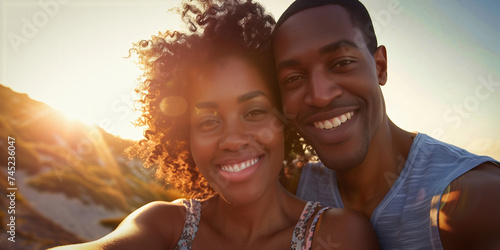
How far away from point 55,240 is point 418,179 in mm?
4297

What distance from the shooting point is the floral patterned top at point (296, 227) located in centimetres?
223

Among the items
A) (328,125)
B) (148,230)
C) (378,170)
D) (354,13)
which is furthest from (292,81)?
(148,230)

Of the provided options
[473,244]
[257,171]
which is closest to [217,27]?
[257,171]

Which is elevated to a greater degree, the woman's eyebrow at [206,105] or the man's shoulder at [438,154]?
the woman's eyebrow at [206,105]

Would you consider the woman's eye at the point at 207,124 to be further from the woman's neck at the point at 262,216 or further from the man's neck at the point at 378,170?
the man's neck at the point at 378,170

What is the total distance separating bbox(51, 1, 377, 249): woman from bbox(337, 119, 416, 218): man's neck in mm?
484

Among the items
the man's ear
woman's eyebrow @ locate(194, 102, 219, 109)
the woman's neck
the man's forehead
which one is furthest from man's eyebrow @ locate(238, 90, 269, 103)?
the man's ear

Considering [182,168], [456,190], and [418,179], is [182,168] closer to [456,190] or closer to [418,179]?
[418,179]

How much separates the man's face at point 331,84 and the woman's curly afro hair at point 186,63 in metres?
0.20

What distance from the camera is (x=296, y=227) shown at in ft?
7.64

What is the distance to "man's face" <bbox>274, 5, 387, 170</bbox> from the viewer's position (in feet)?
8.20

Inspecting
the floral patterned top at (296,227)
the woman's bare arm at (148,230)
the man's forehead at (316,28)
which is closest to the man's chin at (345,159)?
the floral patterned top at (296,227)

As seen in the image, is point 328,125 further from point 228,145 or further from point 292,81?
point 228,145

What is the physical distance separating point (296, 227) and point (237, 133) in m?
0.79
